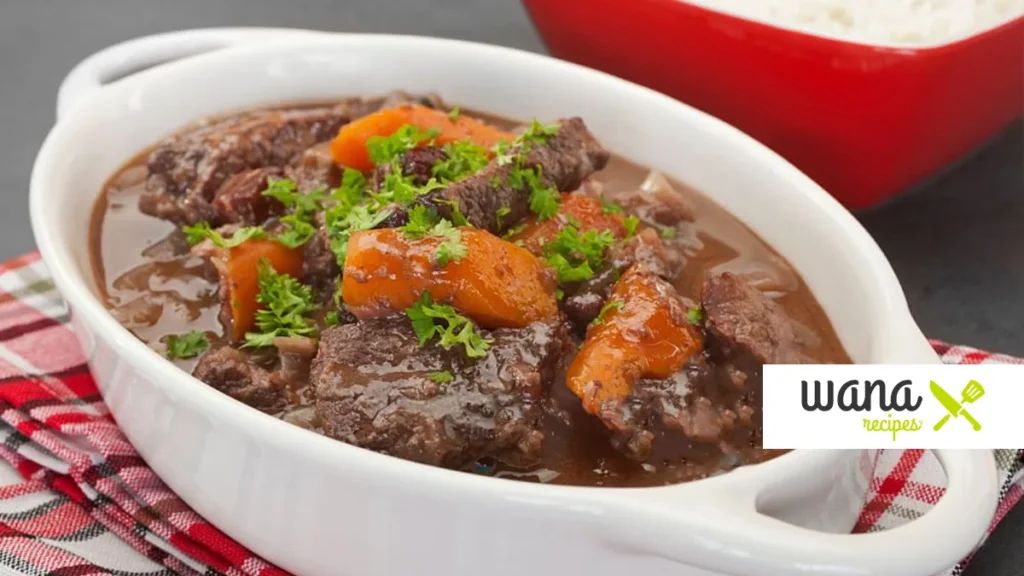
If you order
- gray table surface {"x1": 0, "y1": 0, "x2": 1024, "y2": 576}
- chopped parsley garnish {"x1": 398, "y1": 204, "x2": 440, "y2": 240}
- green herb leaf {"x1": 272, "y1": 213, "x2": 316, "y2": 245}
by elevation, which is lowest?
gray table surface {"x1": 0, "y1": 0, "x2": 1024, "y2": 576}

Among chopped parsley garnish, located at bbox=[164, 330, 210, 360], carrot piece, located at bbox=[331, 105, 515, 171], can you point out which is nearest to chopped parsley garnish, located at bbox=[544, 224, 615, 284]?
carrot piece, located at bbox=[331, 105, 515, 171]

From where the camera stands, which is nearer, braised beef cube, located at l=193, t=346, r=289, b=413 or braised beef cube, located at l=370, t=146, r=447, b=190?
braised beef cube, located at l=193, t=346, r=289, b=413

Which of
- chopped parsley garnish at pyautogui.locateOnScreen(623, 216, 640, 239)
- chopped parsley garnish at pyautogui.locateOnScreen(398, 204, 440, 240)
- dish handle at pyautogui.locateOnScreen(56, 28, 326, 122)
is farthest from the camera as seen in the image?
dish handle at pyautogui.locateOnScreen(56, 28, 326, 122)

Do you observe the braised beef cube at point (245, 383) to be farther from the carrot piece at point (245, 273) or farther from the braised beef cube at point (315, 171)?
the braised beef cube at point (315, 171)

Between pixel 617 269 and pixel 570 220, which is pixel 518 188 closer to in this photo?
pixel 570 220

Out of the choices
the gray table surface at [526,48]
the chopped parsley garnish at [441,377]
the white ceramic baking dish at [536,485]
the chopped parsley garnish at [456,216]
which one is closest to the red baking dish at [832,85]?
the gray table surface at [526,48]

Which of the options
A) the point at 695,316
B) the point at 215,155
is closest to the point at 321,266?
the point at 215,155

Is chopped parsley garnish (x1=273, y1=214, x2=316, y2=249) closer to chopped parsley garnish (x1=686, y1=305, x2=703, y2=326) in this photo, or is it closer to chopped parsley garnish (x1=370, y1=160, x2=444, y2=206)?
chopped parsley garnish (x1=370, y1=160, x2=444, y2=206)

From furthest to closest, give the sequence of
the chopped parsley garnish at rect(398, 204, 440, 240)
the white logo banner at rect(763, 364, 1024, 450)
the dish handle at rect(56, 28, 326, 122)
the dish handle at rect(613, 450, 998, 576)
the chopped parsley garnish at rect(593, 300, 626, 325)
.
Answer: the dish handle at rect(56, 28, 326, 122) < the chopped parsley garnish at rect(593, 300, 626, 325) < the chopped parsley garnish at rect(398, 204, 440, 240) < the white logo banner at rect(763, 364, 1024, 450) < the dish handle at rect(613, 450, 998, 576)
